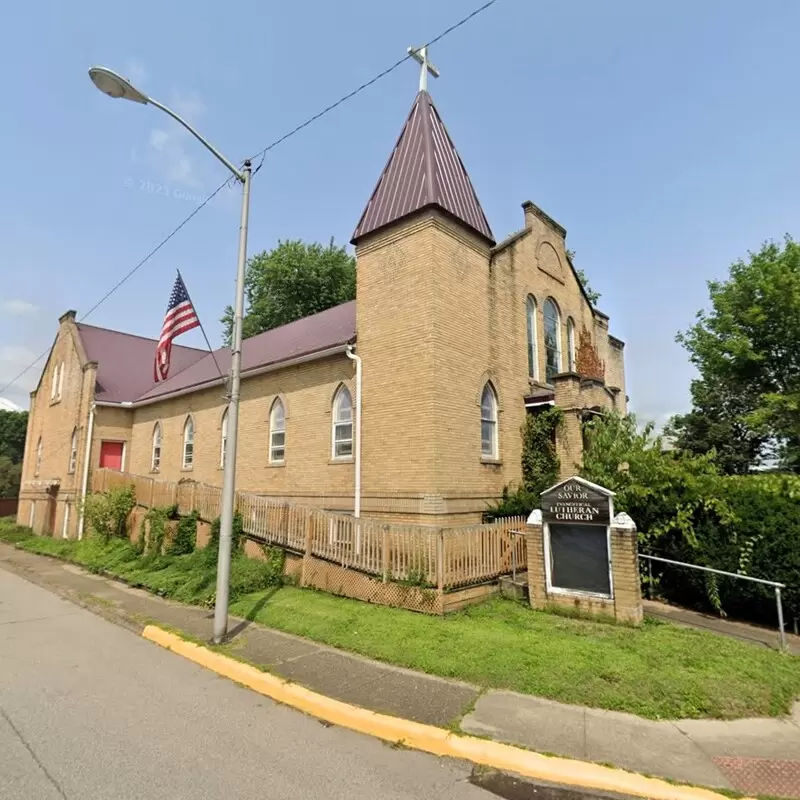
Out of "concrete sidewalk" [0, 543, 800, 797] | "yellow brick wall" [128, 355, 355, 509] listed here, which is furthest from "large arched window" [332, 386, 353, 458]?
"concrete sidewalk" [0, 543, 800, 797]

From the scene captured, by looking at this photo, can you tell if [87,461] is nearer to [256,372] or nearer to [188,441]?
[188,441]

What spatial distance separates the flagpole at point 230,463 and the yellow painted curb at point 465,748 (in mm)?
1501

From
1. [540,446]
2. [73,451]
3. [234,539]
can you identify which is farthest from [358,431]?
[73,451]

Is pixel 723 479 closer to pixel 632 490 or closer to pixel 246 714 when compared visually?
pixel 632 490

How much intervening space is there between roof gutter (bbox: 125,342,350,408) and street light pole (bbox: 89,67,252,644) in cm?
168

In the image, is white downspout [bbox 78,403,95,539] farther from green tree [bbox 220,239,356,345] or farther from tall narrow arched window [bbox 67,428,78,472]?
green tree [bbox 220,239,356,345]

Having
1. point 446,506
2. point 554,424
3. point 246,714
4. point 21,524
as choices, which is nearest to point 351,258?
point 21,524

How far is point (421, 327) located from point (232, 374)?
495cm

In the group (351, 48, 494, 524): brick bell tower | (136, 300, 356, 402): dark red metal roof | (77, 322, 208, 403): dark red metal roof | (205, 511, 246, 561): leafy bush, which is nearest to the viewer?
(351, 48, 494, 524): brick bell tower

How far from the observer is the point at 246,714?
17.7 feet

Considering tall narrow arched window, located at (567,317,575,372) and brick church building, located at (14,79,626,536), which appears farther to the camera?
tall narrow arched window, located at (567,317,575,372)

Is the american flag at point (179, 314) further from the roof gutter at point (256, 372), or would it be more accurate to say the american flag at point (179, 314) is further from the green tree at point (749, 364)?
the green tree at point (749, 364)

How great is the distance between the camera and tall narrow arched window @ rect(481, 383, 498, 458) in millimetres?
13255

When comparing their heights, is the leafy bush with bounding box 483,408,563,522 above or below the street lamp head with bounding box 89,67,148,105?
below
